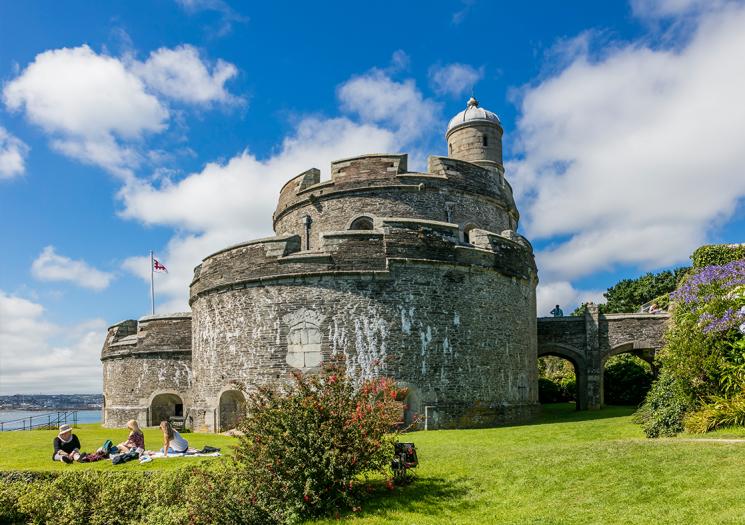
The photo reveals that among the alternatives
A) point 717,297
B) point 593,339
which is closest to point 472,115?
point 593,339

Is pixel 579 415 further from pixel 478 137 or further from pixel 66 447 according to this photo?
pixel 66 447

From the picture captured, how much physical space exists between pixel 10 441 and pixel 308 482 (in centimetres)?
1284

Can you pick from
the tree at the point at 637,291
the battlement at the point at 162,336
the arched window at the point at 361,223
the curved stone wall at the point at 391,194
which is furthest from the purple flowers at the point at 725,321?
the tree at the point at 637,291

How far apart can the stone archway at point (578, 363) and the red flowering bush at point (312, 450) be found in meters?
18.5

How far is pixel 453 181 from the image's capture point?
2075 centimetres

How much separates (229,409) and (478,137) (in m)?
15.5

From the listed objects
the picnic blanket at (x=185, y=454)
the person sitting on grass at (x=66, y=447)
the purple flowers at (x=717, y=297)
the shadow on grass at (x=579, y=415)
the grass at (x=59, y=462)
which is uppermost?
the purple flowers at (x=717, y=297)

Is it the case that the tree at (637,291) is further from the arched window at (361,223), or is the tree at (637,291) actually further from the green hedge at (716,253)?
the arched window at (361,223)

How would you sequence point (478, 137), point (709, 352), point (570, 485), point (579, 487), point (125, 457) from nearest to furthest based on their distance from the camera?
point (579, 487)
point (570, 485)
point (125, 457)
point (709, 352)
point (478, 137)

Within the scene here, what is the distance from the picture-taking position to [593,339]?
26.5 metres

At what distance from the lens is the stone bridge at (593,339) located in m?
26.3

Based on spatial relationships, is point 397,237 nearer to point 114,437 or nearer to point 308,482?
point 308,482

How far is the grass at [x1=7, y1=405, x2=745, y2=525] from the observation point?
24.9 feet

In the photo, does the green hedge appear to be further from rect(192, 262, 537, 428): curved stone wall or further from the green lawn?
the green lawn
